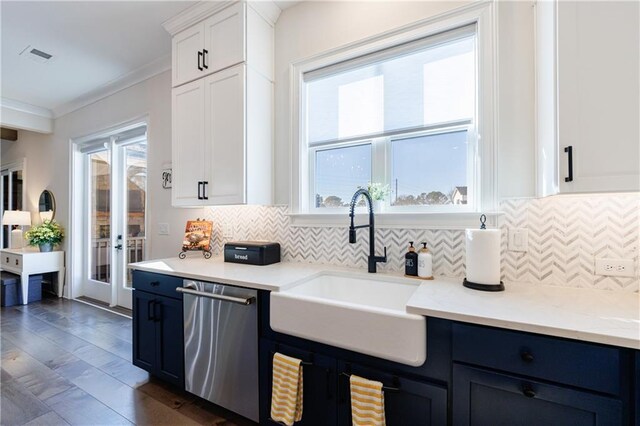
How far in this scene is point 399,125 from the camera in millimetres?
1929

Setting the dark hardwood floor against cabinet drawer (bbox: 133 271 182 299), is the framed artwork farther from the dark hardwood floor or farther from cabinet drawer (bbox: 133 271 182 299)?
the dark hardwood floor

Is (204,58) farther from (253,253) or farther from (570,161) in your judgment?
(570,161)

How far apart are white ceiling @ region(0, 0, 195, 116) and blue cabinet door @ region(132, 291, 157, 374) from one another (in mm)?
2240

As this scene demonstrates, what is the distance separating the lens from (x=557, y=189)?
3.90 ft

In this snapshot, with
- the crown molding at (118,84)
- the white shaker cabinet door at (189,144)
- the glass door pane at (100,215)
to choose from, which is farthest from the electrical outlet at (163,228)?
the crown molding at (118,84)

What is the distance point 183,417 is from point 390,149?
218 centimetres

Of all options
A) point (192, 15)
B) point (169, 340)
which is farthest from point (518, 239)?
point (192, 15)

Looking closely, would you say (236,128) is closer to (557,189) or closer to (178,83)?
(178,83)

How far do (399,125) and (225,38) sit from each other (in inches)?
57.0

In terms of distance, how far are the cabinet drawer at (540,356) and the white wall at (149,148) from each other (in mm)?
2423

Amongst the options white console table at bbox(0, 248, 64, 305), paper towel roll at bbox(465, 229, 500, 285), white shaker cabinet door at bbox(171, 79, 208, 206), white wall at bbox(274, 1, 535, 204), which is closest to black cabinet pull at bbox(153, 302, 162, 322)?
white shaker cabinet door at bbox(171, 79, 208, 206)

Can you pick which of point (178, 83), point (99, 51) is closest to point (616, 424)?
point (178, 83)

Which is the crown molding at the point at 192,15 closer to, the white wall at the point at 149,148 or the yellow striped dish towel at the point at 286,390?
the white wall at the point at 149,148

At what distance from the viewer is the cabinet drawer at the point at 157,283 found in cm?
190
